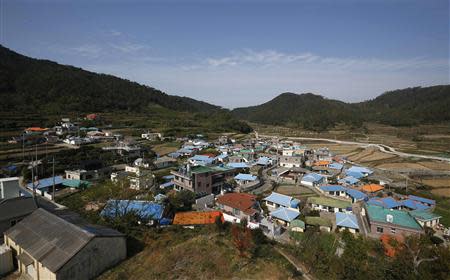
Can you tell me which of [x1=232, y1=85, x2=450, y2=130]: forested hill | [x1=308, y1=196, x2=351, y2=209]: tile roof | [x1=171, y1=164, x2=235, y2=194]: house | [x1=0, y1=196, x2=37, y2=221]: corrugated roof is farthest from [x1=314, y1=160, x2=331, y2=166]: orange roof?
[x1=232, y1=85, x2=450, y2=130]: forested hill

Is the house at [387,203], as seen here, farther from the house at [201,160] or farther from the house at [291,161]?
the house at [201,160]

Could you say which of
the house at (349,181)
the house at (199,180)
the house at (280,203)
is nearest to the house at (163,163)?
the house at (199,180)

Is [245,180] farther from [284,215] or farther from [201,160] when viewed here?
[201,160]

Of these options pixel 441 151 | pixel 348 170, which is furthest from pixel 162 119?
pixel 441 151

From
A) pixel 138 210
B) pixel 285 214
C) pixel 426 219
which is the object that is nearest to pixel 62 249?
pixel 138 210

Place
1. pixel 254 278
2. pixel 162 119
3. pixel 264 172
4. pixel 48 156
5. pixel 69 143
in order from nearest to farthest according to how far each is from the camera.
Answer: pixel 254 278 → pixel 48 156 → pixel 264 172 → pixel 69 143 → pixel 162 119

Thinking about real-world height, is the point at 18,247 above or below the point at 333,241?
above

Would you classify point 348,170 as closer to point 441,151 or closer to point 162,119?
point 441,151
